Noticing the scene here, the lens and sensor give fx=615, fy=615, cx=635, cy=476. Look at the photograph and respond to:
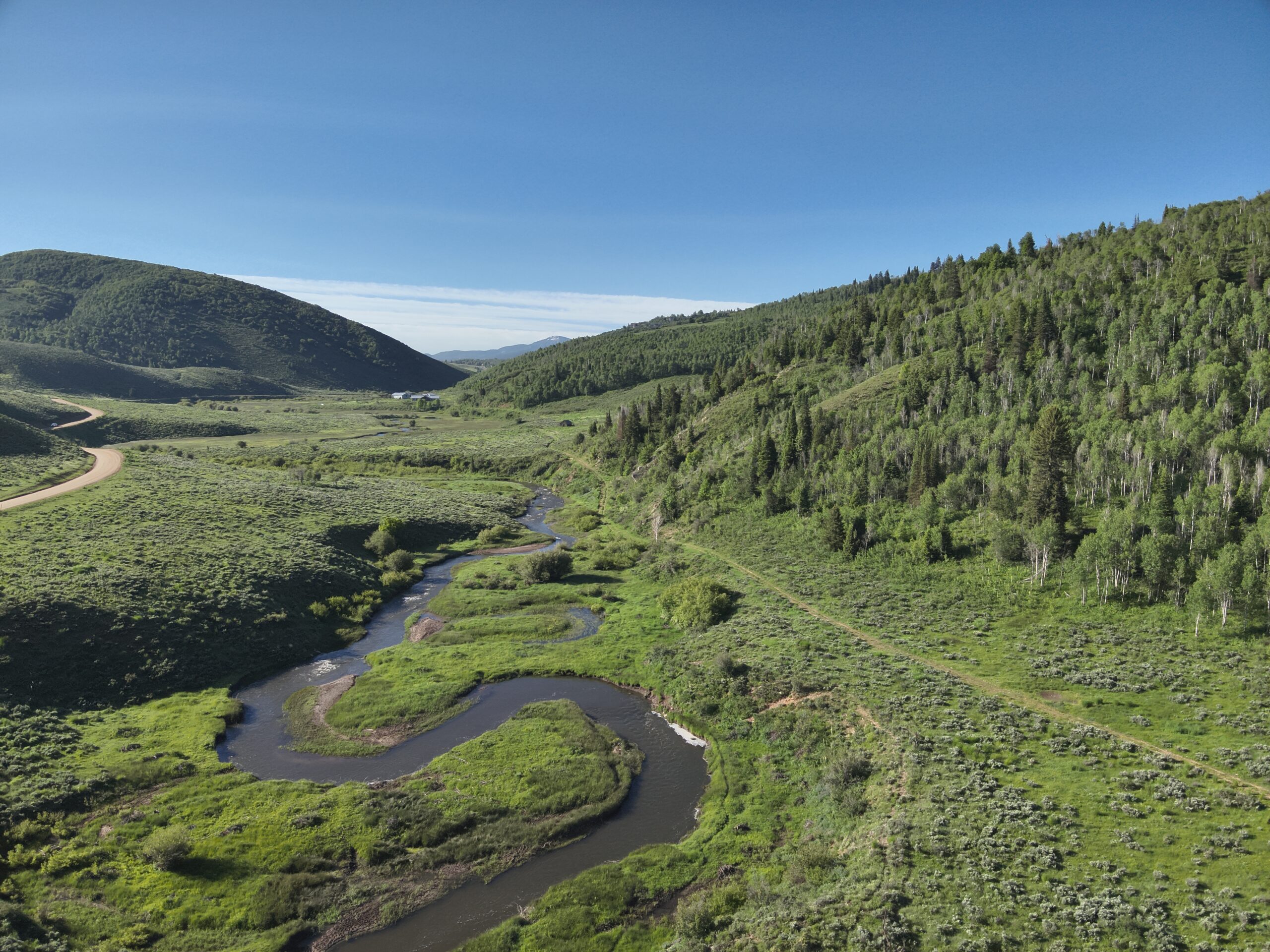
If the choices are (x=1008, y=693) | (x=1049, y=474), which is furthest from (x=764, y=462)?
(x=1008, y=693)

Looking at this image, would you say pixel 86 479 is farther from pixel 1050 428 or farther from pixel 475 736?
pixel 1050 428

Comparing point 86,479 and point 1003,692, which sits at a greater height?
point 86,479

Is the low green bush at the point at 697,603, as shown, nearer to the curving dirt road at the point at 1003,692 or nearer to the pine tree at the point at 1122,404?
the curving dirt road at the point at 1003,692

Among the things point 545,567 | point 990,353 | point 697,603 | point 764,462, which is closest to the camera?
point 697,603

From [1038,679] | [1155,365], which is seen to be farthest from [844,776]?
[1155,365]

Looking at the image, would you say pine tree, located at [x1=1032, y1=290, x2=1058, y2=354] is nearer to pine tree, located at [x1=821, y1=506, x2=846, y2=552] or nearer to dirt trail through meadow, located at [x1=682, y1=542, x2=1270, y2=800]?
pine tree, located at [x1=821, y1=506, x2=846, y2=552]

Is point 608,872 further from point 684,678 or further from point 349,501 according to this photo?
point 349,501

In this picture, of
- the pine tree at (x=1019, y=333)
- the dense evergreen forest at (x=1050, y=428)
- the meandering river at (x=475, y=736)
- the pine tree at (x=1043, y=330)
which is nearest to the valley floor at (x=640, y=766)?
the meandering river at (x=475, y=736)
